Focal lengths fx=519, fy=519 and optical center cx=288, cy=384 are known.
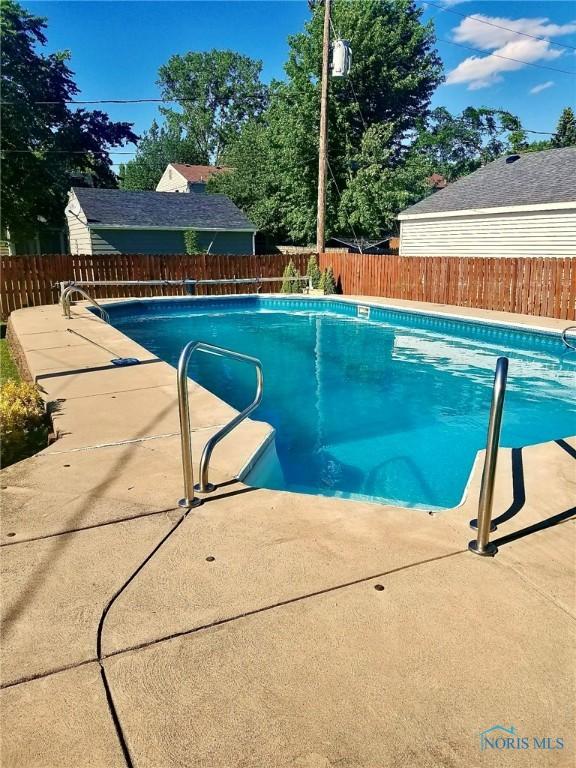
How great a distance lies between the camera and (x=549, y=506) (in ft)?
9.50

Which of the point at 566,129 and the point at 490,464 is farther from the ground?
the point at 566,129

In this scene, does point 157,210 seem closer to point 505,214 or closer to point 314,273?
point 314,273

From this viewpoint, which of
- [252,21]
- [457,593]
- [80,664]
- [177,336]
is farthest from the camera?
[252,21]

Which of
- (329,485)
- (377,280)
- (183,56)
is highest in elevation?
(183,56)

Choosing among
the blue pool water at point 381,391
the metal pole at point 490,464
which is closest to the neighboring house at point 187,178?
the blue pool water at point 381,391

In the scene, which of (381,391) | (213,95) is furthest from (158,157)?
(381,391)

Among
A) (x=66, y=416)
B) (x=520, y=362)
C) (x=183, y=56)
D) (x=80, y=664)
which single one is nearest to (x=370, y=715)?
(x=80, y=664)

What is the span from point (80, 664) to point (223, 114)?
6002cm

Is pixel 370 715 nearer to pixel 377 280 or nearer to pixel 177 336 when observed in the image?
pixel 177 336

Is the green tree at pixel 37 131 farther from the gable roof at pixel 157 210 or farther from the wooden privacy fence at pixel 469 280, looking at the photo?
the wooden privacy fence at pixel 469 280

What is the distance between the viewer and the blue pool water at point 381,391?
4930 millimetres

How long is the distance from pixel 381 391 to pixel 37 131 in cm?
2376

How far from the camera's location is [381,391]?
7602mm

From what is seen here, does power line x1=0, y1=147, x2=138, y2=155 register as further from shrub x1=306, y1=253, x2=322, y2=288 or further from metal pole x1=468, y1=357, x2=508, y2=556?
metal pole x1=468, y1=357, x2=508, y2=556
